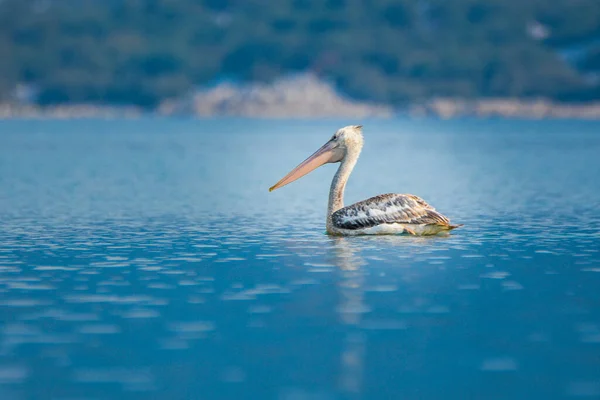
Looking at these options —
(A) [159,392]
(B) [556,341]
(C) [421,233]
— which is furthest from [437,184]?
(A) [159,392]

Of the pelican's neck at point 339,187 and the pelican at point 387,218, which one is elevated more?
the pelican's neck at point 339,187

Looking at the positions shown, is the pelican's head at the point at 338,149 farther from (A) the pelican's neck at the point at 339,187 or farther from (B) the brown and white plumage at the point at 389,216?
(B) the brown and white plumage at the point at 389,216

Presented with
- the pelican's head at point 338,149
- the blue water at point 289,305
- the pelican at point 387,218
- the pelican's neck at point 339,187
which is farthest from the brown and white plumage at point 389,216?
the pelican's head at point 338,149

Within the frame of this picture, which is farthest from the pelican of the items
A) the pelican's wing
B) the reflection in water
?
the reflection in water

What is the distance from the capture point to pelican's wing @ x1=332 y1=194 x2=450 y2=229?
18.8 m

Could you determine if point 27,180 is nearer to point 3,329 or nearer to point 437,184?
point 437,184

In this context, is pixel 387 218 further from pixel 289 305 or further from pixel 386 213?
pixel 289 305

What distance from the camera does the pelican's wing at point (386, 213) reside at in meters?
18.8

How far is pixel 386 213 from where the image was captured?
1880 cm

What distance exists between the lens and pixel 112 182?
37219 millimetres

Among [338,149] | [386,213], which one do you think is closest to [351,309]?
[386,213]

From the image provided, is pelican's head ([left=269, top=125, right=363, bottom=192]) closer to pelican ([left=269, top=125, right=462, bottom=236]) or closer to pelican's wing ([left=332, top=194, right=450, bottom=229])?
pelican ([left=269, top=125, right=462, bottom=236])

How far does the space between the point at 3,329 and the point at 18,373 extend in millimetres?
1837

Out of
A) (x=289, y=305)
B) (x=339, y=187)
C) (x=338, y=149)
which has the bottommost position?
(x=289, y=305)
